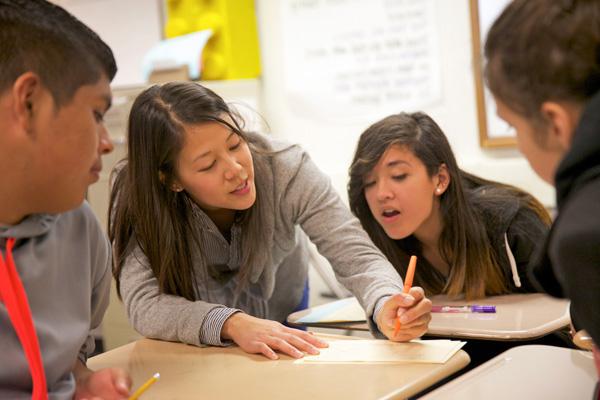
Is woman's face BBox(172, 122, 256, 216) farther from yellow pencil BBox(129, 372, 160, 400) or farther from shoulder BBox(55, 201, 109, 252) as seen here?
yellow pencil BBox(129, 372, 160, 400)

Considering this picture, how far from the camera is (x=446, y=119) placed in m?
3.34

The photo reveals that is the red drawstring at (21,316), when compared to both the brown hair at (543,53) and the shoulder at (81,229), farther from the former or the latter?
the brown hair at (543,53)

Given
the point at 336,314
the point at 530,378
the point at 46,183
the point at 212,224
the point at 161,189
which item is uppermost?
the point at 46,183

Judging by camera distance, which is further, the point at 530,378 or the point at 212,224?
the point at 212,224

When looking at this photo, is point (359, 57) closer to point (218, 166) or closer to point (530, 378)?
point (218, 166)

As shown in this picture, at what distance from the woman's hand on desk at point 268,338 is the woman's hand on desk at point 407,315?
A: 138 millimetres

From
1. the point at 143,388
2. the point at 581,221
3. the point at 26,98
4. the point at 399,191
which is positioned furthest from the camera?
the point at 399,191

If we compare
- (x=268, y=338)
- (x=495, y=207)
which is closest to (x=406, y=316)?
(x=268, y=338)

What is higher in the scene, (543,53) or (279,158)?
(543,53)

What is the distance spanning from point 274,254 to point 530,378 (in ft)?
2.81

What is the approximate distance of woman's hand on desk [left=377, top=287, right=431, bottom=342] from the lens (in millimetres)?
1429

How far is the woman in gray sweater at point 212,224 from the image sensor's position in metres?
1.62

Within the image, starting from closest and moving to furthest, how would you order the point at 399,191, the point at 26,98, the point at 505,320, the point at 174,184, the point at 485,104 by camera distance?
the point at 26,98, the point at 505,320, the point at 174,184, the point at 399,191, the point at 485,104

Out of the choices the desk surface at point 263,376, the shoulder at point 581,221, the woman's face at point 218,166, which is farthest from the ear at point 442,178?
the shoulder at point 581,221
